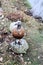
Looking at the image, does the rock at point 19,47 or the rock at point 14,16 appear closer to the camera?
the rock at point 19,47

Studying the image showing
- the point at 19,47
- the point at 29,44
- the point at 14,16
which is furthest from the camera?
the point at 14,16

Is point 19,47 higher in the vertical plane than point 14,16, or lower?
→ higher

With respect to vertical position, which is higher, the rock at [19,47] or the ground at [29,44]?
the rock at [19,47]

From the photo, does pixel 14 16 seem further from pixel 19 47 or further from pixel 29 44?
pixel 19 47

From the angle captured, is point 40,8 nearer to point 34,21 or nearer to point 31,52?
point 34,21

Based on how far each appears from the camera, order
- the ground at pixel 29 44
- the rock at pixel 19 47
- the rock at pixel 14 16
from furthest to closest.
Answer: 1. the rock at pixel 14 16
2. the rock at pixel 19 47
3. the ground at pixel 29 44

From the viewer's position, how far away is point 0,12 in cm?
841

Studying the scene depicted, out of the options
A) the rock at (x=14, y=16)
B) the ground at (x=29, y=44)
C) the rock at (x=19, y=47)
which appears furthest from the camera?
the rock at (x=14, y=16)

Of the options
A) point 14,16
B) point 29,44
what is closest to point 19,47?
point 29,44

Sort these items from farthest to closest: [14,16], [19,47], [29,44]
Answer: [14,16] < [29,44] < [19,47]

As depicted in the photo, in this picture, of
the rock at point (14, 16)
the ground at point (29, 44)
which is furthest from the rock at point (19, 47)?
the rock at point (14, 16)

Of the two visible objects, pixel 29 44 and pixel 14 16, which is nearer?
pixel 29 44

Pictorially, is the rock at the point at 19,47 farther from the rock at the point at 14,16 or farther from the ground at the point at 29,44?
the rock at the point at 14,16

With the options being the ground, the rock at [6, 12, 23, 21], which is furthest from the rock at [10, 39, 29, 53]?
the rock at [6, 12, 23, 21]
